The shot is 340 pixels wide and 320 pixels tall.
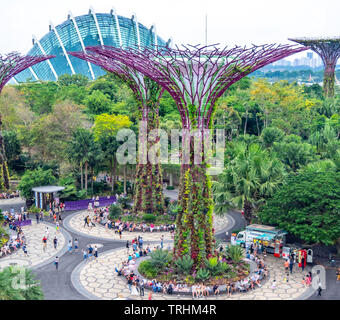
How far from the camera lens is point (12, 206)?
38312 mm

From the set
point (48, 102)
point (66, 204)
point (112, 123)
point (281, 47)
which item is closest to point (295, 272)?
point (281, 47)

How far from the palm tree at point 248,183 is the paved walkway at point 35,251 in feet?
34.3

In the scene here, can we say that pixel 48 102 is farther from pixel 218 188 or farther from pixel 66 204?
pixel 218 188

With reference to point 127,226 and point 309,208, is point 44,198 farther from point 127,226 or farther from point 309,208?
point 309,208

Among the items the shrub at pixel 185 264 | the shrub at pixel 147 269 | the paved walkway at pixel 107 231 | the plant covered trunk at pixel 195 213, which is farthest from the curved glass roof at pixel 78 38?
the shrub at pixel 185 264

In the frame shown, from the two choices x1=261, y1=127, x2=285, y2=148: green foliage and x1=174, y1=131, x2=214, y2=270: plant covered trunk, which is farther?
x1=261, y1=127, x2=285, y2=148: green foliage

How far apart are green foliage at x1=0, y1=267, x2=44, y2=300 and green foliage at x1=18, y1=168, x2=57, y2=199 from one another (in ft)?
73.3

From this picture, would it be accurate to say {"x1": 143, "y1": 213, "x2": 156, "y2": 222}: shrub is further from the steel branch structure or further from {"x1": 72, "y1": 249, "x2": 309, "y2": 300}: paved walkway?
the steel branch structure

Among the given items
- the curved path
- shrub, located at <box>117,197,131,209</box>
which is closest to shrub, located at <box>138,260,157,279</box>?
the curved path

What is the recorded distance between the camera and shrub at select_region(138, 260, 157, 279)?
73.2ft

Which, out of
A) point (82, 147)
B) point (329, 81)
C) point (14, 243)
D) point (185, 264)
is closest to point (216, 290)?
point (185, 264)

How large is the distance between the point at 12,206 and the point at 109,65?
51.6 feet

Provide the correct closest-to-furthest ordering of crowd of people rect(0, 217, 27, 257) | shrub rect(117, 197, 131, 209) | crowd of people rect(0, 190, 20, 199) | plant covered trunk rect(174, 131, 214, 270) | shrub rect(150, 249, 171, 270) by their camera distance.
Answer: plant covered trunk rect(174, 131, 214, 270) → shrub rect(150, 249, 171, 270) → crowd of people rect(0, 217, 27, 257) → shrub rect(117, 197, 131, 209) → crowd of people rect(0, 190, 20, 199)

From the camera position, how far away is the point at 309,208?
24938mm
